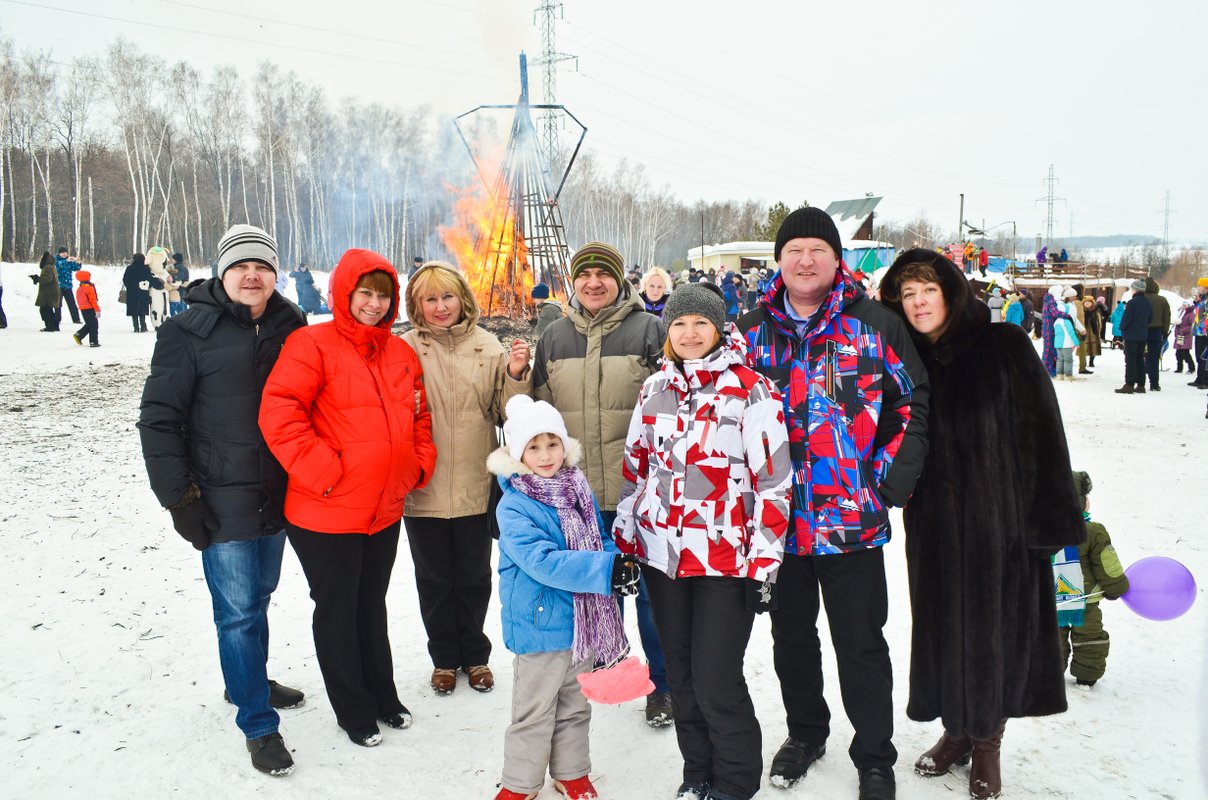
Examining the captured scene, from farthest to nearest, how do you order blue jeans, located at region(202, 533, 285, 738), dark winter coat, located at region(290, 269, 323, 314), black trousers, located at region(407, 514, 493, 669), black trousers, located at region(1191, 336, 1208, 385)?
dark winter coat, located at region(290, 269, 323, 314) < black trousers, located at region(1191, 336, 1208, 385) < black trousers, located at region(407, 514, 493, 669) < blue jeans, located at region(202, 533, 285, 738)

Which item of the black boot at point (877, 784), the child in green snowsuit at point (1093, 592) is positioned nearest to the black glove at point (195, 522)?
the black boot at point (877, 784)

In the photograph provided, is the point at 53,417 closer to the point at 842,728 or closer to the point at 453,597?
the point at 453,597

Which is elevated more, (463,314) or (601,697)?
(463,314)

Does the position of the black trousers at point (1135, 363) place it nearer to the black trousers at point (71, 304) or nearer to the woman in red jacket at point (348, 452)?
the woman in red jacket at point (348, 452)

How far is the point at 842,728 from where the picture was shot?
316 cm

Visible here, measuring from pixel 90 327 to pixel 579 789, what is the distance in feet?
50.3

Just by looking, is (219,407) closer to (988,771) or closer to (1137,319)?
(988,771)

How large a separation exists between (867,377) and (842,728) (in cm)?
156

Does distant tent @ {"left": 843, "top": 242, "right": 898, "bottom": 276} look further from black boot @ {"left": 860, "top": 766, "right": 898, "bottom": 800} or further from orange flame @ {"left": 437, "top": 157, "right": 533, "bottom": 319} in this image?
black boot @ {"left": 860, "top": 766, "right": 898, "bottom": 800}

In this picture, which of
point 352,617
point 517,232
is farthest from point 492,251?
point 352,617

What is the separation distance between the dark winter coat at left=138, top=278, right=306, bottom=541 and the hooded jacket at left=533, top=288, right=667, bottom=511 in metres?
1.21

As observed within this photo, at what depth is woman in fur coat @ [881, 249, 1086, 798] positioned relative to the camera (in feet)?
8.58

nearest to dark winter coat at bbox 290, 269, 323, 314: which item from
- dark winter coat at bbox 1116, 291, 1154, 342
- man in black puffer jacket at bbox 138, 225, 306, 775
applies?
dark winter coat at bbox 1116, 291, 1154, 342

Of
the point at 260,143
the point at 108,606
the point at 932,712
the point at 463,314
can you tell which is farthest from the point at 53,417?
the point at 260,143
